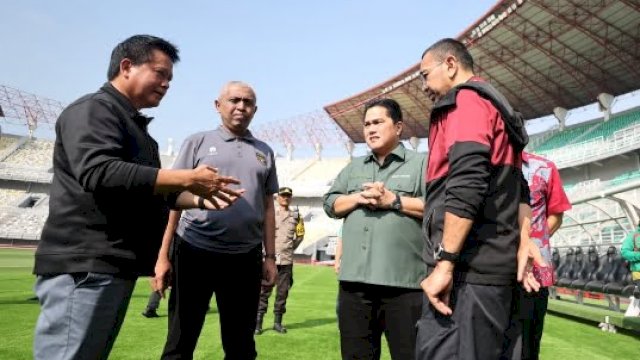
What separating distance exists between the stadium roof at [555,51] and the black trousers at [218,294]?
28.3 m

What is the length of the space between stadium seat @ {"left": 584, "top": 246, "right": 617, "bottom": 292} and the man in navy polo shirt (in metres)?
8.46

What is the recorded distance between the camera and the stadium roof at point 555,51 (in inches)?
1034

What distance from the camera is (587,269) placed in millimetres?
10289

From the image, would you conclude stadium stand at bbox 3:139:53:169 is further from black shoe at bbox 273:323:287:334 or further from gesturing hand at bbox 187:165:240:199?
gesturing hand at bbox 187:165:240:199

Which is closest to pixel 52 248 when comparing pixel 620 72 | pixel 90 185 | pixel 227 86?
pixel 90 185

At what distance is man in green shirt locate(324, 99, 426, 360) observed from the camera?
2783 mm

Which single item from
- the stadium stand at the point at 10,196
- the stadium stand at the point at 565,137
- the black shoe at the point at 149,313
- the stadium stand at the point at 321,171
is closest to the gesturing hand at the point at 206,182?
the black shoe at the point at 149,313

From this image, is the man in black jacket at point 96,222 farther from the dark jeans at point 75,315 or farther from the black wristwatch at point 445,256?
the black wristwatch at point 445,256

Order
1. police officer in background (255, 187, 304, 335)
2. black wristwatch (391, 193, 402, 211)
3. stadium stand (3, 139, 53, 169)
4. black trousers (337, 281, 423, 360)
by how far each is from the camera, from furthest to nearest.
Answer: stadium stand (3, 139, 53, 169) → police officer in background (255, 187, 304, 335) → black wristwatch (391, 193, 402, 211) → black trousers (337, 281, 423, 360)

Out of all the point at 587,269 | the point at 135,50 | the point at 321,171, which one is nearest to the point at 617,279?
the point at 587,269

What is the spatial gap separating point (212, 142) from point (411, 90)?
125 feet

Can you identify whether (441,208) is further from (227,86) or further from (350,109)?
(350,109)

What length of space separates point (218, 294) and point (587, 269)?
9869 mm

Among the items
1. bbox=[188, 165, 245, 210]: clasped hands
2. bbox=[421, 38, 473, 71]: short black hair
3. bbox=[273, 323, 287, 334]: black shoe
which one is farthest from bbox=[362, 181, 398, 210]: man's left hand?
bbox=[273, 323, 287, 334]: black shoe
